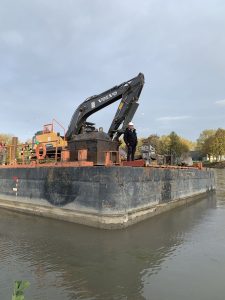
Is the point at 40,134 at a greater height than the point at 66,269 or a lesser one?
greater

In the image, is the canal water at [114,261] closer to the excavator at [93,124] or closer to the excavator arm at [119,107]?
the excavator at [93,124]

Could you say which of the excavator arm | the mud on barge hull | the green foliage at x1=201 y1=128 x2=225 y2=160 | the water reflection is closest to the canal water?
the water reflection

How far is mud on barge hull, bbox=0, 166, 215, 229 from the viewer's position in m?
9.80

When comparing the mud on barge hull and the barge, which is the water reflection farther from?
the barge

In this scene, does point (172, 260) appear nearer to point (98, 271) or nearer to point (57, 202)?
point (98, 271)

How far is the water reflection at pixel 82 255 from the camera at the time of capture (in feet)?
17.6

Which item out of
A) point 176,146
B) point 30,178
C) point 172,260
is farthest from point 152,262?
point 176,146

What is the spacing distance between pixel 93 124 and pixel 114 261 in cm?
866

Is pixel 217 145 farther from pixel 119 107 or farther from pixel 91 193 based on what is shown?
pixel 91 193

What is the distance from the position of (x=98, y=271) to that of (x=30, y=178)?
23.8 feet

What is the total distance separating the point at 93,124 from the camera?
14727 mm

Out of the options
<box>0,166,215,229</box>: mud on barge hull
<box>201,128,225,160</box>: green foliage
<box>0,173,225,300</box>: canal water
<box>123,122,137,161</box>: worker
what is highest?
<box>201,128,225,160</box>: green foliage

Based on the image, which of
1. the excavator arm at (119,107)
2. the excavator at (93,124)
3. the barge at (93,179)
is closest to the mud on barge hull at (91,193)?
the barge at (93,179)

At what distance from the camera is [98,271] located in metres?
6.16
